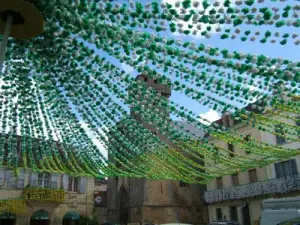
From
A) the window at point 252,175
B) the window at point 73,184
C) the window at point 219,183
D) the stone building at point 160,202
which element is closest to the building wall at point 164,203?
the stone building at point 160,202

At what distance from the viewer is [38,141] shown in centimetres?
1269

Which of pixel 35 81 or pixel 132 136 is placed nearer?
pixel 35 81

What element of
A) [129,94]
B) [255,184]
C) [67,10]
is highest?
[67,10]

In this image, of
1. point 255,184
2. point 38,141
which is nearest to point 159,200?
point 255,184

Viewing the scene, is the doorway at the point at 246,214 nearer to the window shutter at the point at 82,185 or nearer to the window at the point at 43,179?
the window shutter at the point at 82,185

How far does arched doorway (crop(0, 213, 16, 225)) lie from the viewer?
23953 millimetres

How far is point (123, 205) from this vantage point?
35.8 meters

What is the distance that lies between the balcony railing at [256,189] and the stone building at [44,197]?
12001 millimetres

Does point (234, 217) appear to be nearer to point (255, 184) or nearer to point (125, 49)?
point (255, 184)

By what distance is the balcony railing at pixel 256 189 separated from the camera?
23.0 m

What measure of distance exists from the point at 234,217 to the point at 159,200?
7.68m

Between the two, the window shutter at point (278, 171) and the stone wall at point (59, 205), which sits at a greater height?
the window shutter at point (278, 171)

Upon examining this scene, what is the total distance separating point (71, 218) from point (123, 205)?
9.66m

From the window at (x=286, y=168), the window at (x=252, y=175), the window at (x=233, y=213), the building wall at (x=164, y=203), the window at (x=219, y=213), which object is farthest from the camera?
the building wall at (x=164, y=203)
